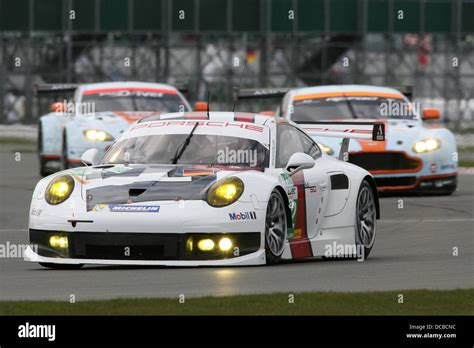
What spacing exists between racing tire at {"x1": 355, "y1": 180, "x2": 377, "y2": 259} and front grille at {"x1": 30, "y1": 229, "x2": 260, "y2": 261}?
1.97 m

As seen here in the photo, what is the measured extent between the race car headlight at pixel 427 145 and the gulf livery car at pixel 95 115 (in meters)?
4.02

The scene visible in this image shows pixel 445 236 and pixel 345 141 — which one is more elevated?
pixel 345 141

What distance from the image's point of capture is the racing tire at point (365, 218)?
13.4 m

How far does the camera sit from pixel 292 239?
492 inches

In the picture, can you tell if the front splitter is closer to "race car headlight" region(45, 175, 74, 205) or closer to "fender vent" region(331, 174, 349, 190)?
"race car headlight" region(45, 175, 74, 205)

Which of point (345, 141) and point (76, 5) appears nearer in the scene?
point (345, 141)

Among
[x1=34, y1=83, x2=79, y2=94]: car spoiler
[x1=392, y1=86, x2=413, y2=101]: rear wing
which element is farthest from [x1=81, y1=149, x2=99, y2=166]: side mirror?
[x1=34, y1=83, x2=79, y2=94]: car spoiler

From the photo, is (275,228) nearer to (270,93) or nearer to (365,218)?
(365,218)

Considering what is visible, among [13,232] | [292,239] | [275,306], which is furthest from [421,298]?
[13,232]

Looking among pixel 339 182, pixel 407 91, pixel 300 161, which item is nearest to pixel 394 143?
pixel 407 91

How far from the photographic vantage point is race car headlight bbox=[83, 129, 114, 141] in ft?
71.8

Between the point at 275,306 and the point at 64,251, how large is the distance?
2623 mm
